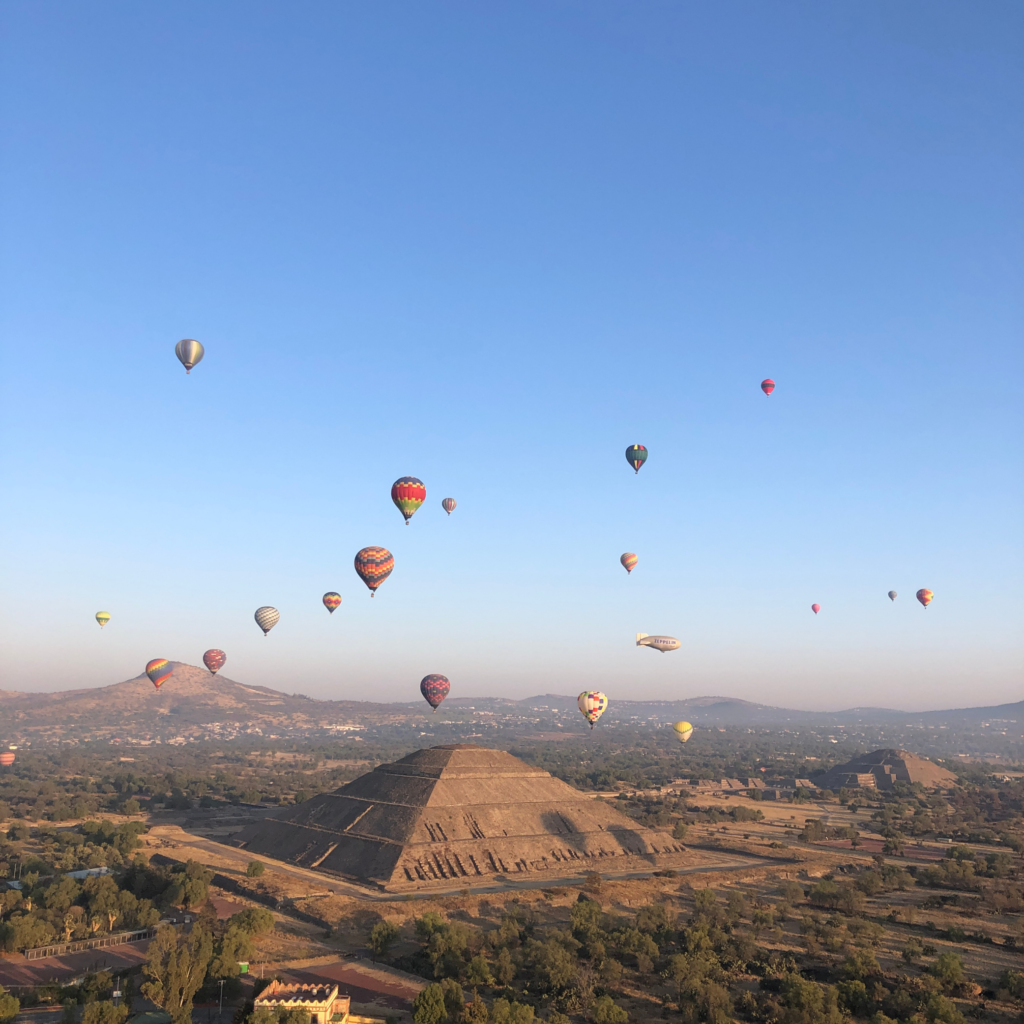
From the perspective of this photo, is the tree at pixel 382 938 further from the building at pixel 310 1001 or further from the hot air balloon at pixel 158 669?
the hot air balloon at pixel 158 669

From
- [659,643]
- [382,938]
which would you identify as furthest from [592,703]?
[382,938]

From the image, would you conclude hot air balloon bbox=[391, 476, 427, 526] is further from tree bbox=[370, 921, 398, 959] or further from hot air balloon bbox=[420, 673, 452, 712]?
tree bbox=[370, 921, 398, 959]

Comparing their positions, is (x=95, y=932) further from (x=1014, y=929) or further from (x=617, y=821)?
(x=1014, y=929)

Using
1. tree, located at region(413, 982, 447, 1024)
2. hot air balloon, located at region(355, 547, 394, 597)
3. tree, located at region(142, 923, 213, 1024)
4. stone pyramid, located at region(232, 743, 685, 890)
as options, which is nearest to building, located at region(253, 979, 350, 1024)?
tree, located at region(413, 982, 447, 1024)

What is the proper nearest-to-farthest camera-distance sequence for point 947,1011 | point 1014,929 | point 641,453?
point 947,1011
point 1014,929
point 641,453

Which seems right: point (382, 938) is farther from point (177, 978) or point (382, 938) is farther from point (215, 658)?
point (215, 658)

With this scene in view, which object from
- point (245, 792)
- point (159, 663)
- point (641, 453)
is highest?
point (641, 453)

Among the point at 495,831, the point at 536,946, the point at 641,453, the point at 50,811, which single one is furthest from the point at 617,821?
the point at 50,811

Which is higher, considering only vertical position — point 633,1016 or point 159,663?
point 159,663
